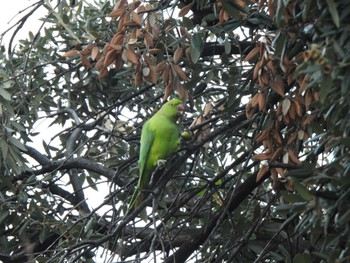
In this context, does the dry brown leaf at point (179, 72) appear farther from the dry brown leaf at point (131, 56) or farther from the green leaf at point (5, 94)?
the green leaf at point (5, 94)

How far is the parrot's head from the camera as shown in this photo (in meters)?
4.71

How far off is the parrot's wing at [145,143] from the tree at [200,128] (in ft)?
0.31

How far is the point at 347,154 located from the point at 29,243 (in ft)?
9.11

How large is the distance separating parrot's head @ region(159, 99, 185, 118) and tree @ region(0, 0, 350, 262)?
0.47ft

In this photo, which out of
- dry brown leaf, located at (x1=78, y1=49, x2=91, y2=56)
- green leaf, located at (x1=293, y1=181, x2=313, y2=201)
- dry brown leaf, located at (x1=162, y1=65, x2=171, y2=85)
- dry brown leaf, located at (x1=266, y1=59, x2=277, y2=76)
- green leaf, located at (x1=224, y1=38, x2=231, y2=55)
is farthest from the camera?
green leaf, located at (x1=224, y1=38, x2=231, y2=55)

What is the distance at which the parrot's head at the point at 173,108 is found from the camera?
4.71 metres

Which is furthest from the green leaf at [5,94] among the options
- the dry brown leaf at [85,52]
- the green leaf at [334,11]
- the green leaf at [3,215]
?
the green leaf at [334,11]

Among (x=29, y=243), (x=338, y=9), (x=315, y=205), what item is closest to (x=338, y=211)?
(x=315, y=205)

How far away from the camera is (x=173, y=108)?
4727mm

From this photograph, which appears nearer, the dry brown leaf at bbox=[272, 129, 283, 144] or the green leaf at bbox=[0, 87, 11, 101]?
the dry brown leaf at bbox=[272, 129, 283, 144]

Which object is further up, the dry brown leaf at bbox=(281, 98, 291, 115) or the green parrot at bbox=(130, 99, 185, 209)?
the green parrot at bbox=(130, 99, 185, 209)

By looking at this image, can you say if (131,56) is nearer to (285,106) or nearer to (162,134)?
(285,106)

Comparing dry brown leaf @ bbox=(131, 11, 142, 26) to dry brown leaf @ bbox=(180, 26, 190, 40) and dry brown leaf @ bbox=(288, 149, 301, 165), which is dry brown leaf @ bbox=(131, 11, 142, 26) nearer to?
dry brown leaf @ bbox=(180, 26, 190, 40)

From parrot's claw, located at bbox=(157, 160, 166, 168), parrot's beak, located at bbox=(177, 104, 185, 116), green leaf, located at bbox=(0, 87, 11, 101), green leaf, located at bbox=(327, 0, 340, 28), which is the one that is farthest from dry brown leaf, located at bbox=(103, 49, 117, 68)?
parrot's beak, located at bbox=(177, 104, 185, 116)
